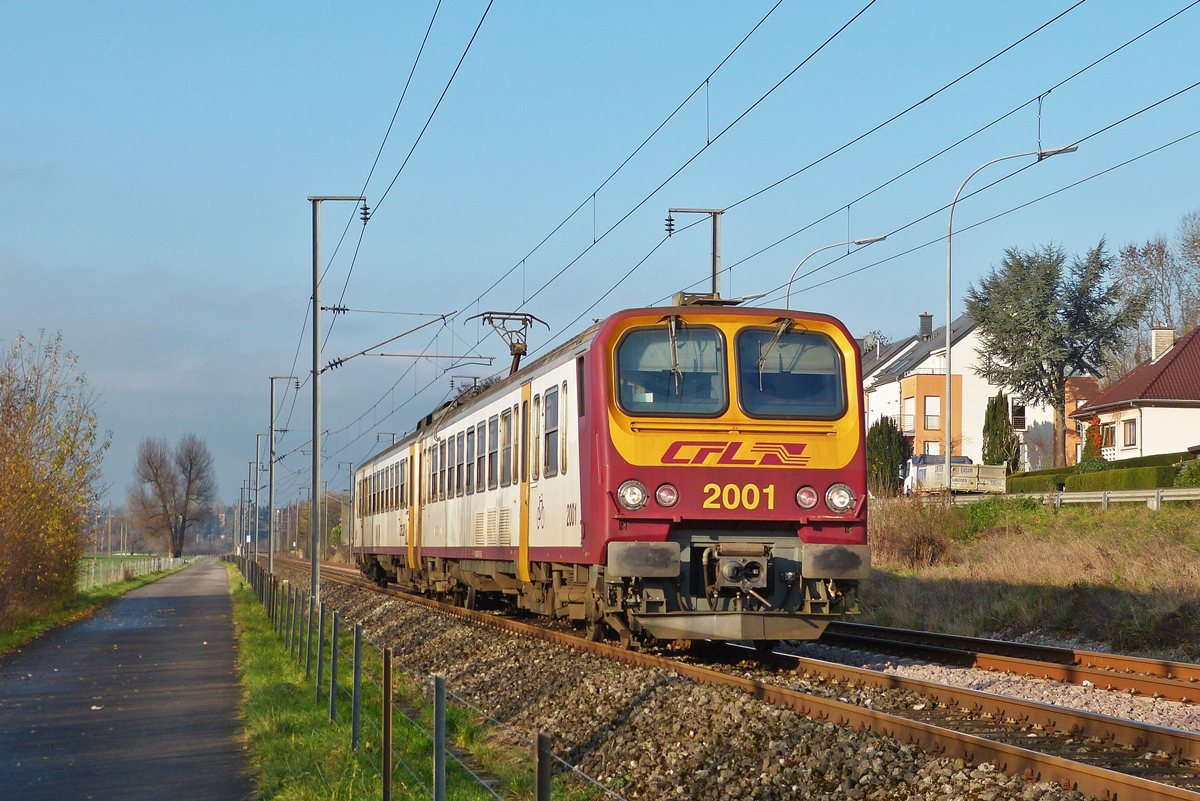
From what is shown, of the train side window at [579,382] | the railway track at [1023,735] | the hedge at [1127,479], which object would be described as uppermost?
the train side window at [579,382]

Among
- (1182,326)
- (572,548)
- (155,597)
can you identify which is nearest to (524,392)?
(572,548)

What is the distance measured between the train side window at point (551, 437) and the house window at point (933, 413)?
51896 mm

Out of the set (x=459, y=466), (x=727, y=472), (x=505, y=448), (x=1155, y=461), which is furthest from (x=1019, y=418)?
(x=727, y=472)

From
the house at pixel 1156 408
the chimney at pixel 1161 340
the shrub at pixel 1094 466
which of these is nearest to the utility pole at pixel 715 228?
the shrub at pixel 1094 466

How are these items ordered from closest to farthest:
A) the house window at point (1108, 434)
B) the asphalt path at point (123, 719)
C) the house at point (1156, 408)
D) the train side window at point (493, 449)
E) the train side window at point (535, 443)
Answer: the asphalt path at point (123, 719)
the train side window at point (535, 443)
the train side window at point (493, 449)
the house at point (1156, 408)
the house window at point (1108, 434)

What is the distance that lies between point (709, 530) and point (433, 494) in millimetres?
11806

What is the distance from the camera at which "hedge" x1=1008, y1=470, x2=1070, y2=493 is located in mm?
39875

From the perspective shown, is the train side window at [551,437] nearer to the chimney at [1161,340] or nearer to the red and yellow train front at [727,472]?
the red and yellow train front at [727,472]

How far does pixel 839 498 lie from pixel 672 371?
1950mm

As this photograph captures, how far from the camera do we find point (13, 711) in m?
12.3

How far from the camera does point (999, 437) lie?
53.3m

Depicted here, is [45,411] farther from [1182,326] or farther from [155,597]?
[1182,326]

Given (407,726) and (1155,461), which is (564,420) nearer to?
(407,726)

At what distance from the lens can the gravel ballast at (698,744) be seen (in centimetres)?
668
